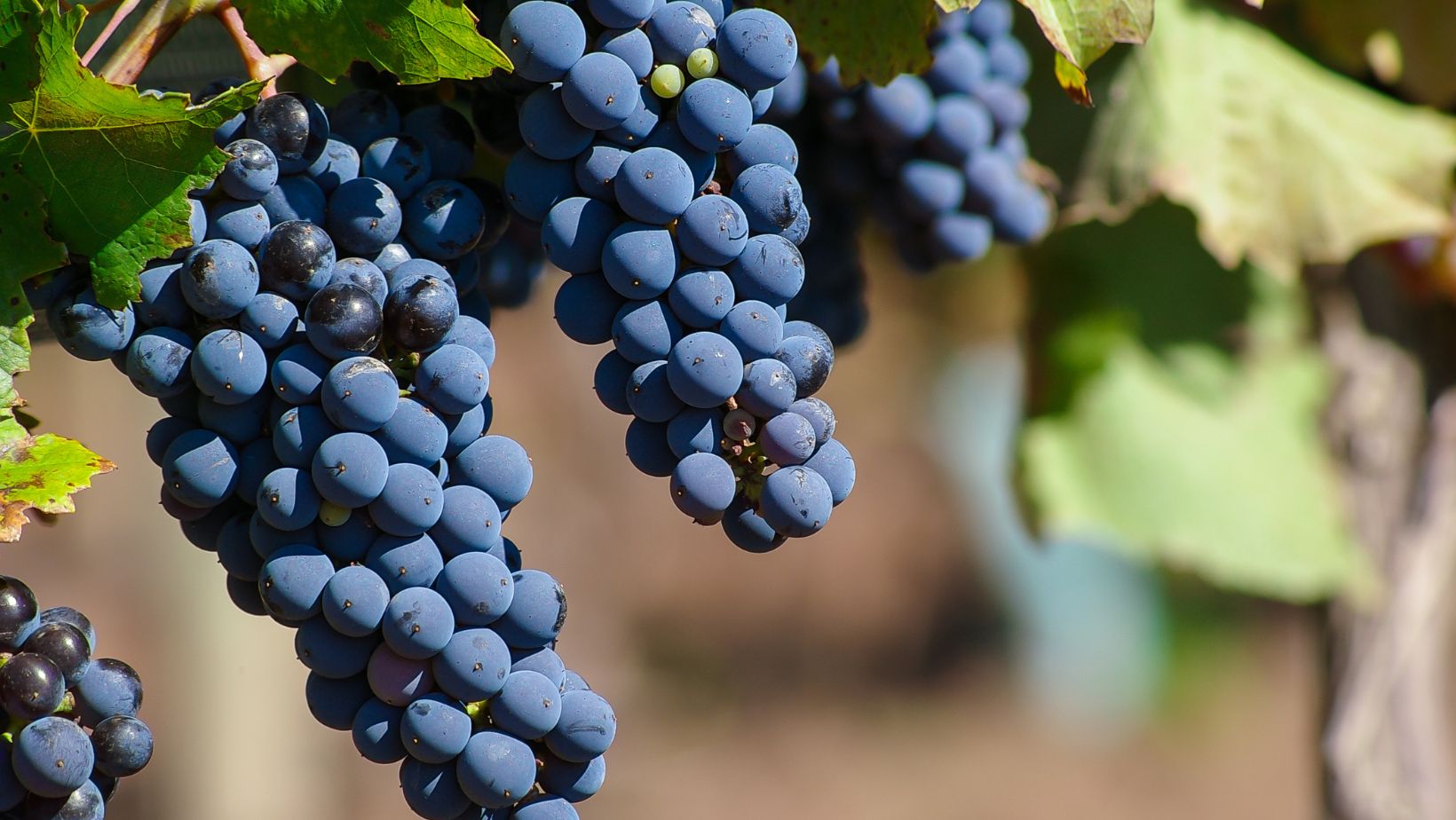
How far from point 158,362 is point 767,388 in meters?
0.25

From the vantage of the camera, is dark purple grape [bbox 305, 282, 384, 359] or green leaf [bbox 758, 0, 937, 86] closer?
dark purple grape [bbox 305, 282, 384, 359]

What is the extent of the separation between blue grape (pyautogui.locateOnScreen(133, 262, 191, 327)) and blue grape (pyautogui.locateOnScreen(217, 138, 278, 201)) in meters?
0.04

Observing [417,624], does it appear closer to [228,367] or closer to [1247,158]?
[228,367]

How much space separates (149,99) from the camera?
508 mm

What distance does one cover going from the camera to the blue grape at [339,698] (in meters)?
0.54

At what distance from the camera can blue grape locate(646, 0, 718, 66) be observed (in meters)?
0.54

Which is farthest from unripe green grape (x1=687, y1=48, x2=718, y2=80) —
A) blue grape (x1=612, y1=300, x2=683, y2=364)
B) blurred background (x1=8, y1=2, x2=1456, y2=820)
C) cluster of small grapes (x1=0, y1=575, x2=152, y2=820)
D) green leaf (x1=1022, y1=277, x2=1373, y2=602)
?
green leaf (x1=1022, y1=277, x2=1373, y2=602)

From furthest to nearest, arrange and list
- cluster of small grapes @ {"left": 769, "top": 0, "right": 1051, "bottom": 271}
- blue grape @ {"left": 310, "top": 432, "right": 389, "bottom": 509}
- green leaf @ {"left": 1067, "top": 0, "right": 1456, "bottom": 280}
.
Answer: green leaf @ {"left": 1067, "top": 0, "right": 1456, "bottom": 280} < cluster of small grapes @ {"left": 769, "top": 0, "right": 1051, "bottom": 271} < blue grape @ {"left": 310, "top": 432, "right": 389, "bottom": 509}

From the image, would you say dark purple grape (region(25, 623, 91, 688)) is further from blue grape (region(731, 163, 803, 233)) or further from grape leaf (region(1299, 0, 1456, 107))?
grape leaf (region(1299, 0, 1456, 107))

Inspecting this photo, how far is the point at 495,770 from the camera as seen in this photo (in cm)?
51

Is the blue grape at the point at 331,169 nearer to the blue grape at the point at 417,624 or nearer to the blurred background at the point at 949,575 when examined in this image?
the blue grape at the point at 417,624

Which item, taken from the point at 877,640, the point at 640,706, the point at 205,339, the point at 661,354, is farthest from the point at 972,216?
the point at 877,640

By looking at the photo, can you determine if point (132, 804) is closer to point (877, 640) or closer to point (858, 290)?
point (877, 640)

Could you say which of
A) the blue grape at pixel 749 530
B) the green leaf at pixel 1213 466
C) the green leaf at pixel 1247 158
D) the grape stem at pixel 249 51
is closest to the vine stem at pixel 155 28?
the grape stem at pixel 249 51
